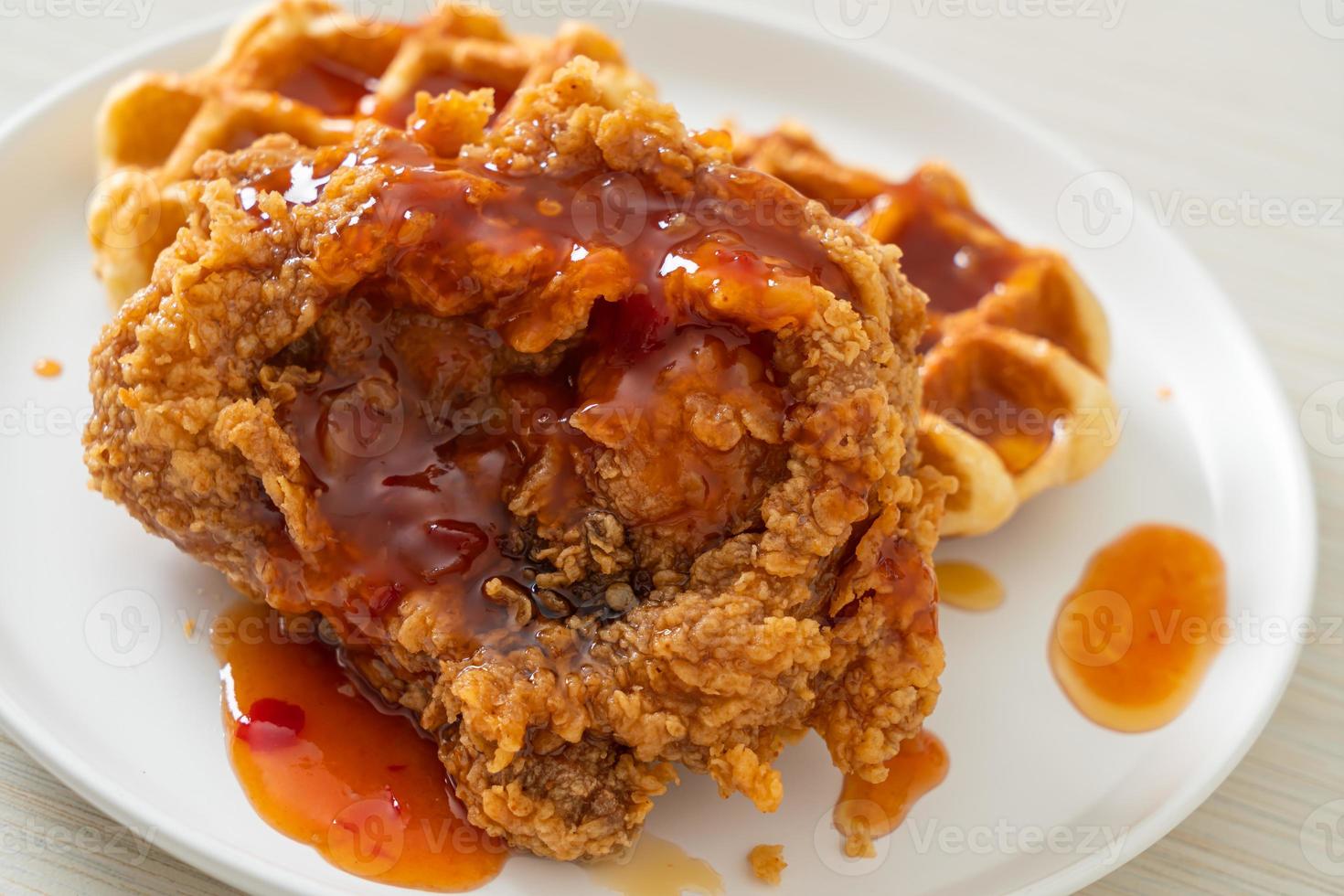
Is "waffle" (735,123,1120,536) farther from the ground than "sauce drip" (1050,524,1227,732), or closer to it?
farther from the ground

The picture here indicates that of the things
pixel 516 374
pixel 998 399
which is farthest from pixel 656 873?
pixel 998 399

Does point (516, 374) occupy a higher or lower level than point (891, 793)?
higher

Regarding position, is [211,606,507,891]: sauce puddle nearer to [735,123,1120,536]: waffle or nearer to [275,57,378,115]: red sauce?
[735,123,1120,536]: waffle

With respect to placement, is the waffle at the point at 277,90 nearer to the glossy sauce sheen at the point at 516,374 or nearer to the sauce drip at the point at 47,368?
the sauce drip at the point at 47,368

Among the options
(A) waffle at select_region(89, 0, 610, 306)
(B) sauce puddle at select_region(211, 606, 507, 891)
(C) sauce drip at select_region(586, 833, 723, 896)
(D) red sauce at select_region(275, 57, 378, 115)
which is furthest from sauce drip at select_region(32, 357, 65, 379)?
(C) sauce drip at select_region(586, 833, 723, 896)

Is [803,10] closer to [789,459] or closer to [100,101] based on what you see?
[100,101]

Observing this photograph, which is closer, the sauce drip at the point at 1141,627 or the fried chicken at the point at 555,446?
the fried chicken at the point at 555,446

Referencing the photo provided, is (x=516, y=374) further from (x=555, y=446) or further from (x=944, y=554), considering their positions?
(x=944, y=554)

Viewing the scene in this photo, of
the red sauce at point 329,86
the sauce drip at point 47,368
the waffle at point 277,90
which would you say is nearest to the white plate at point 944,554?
the sauce drip at point 47,368
